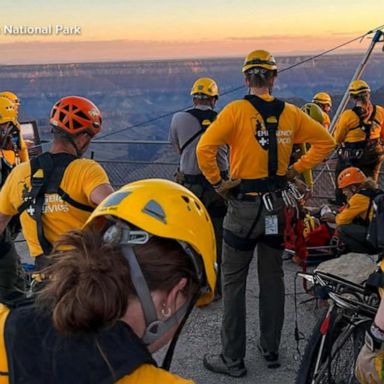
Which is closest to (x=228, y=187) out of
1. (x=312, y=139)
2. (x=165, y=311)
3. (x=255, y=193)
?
(x=255, y=193)

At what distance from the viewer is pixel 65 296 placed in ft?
4.36

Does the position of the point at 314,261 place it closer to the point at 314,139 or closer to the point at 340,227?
the point at 340,227

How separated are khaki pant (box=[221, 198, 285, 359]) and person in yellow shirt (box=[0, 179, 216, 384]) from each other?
8.77 feet

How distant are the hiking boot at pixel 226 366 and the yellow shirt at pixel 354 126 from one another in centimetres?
515

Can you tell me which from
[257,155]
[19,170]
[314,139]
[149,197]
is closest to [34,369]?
→ [149,197]

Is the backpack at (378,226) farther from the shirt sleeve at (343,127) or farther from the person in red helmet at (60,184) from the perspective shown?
the shirt sleeve at (343,127)

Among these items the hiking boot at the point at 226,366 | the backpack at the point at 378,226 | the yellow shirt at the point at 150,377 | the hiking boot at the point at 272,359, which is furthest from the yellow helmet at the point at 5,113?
the yellow shirt at the point at 150,377

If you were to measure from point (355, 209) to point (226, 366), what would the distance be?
2.73 m

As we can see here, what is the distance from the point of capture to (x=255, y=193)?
425cm

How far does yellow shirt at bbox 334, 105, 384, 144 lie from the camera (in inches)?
337

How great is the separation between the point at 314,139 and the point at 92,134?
6.45 feet

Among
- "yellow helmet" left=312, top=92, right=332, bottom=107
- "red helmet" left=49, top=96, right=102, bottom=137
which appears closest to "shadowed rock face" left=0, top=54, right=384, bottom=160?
"yellow helmet" left=312, top=92, right=332, bottom=107

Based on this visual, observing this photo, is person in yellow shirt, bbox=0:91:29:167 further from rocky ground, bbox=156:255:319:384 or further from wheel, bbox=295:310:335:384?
wheel, bbox=295:310:335:384

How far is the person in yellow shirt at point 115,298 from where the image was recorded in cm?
128
